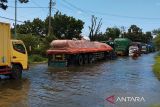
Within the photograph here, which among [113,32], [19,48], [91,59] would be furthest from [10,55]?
[113,32]

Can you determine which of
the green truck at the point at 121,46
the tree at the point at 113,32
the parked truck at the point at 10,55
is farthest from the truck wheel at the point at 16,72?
the tree at the point at 113,32

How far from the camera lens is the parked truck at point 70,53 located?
35.8 m

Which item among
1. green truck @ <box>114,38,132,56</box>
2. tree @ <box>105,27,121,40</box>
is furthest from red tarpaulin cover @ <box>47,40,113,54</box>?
tree @ <box>105,27,121,40</box>

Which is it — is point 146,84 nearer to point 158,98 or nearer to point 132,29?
point 158,98

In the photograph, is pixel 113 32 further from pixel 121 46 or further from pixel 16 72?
pixel 16 72

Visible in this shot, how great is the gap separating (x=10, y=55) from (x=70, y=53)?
12940mm

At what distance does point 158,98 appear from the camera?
16781 mm

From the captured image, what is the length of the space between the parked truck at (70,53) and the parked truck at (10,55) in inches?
418

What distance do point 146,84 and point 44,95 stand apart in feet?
22.4

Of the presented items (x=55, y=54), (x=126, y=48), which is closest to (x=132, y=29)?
(x=126, y=48)

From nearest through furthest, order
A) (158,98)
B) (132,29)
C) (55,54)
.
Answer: (158,98)
(55,54)
(132,29)

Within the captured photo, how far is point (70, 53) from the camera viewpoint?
3591cm

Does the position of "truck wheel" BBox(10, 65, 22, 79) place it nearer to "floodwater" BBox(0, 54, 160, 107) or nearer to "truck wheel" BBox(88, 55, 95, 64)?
"floodwater" BBox(0, 54, 160, 107)

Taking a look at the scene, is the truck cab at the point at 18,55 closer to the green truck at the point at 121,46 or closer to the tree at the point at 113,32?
the green truck at the point at 121,46
